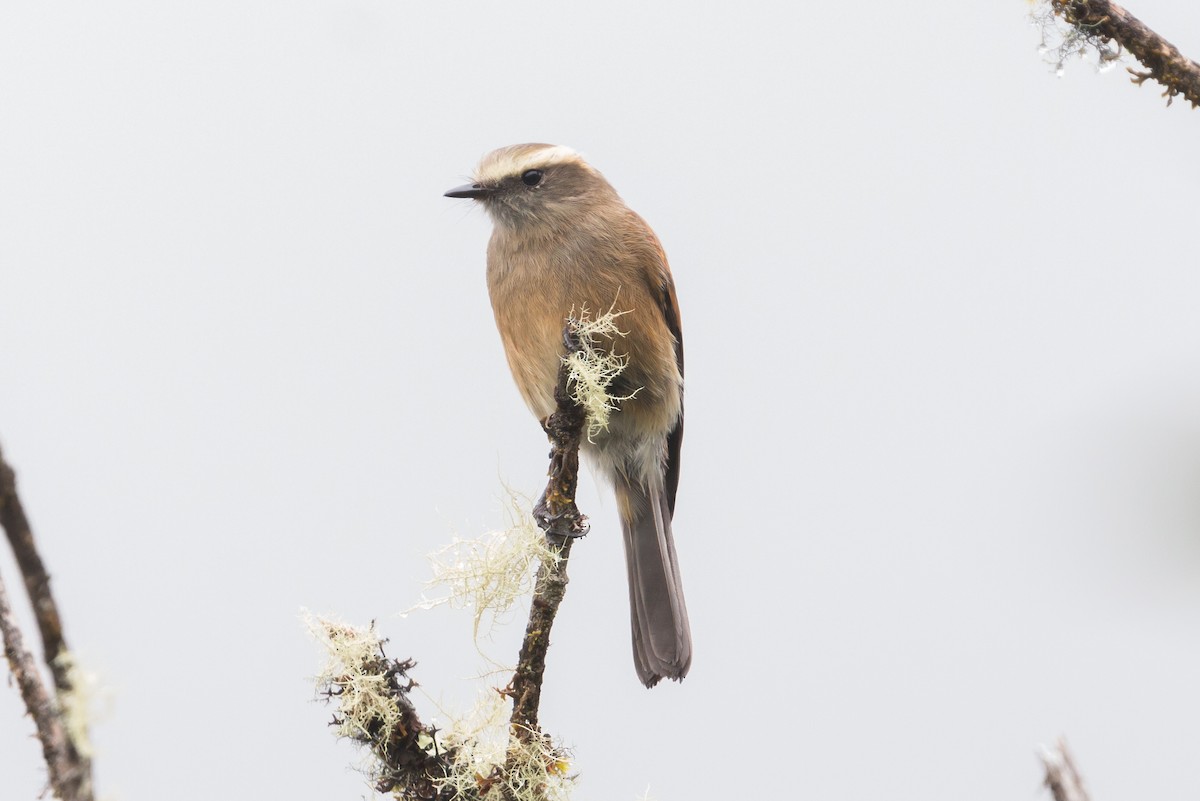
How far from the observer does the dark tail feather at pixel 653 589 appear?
4477 millimetres

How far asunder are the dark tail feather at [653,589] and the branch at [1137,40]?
109 inches

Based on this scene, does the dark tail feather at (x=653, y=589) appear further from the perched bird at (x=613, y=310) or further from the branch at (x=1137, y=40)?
the branch at (x=1137, y=40)

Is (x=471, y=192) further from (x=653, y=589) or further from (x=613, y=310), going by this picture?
(x=653, y=589)

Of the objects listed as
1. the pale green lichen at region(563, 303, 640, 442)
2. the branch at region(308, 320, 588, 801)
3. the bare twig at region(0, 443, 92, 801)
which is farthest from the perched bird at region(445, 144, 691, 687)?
the bare twig at region(0, 443, 92, 801)

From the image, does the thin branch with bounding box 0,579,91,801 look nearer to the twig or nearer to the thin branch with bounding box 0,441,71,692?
the thin branch with bounding box 0,441,71,692

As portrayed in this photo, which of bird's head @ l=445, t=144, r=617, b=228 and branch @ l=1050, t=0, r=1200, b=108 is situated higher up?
bird's head @ l=445, t=144, r=617, b=228

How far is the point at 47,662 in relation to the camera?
44.3 inches

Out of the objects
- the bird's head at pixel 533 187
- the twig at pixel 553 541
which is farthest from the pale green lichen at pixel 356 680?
the bird's head at pixel 533 187

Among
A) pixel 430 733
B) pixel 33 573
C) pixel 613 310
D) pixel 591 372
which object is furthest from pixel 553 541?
pixel 33 573

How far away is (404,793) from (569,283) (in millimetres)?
2310

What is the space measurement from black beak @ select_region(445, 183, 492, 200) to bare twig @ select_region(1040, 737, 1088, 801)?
3.46 meters

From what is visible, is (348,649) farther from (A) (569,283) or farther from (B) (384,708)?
(A) (569,283)

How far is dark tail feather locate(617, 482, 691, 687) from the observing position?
176 inches

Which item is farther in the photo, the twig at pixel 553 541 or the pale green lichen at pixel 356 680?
the twig at pixel 553 541
